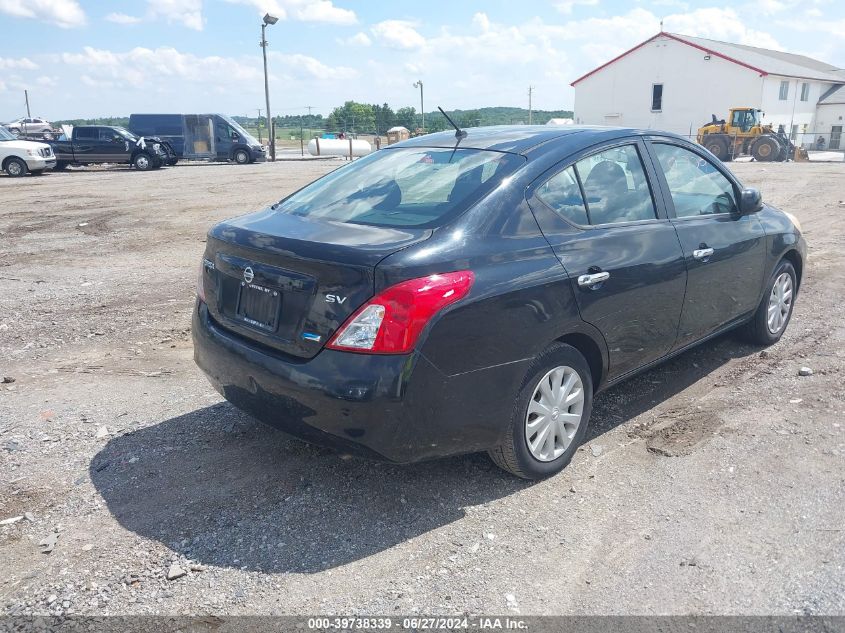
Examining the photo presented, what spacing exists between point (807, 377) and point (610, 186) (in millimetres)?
2297

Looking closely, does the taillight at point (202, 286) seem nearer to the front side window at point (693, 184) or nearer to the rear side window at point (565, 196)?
the rear side window at point (565, 196)

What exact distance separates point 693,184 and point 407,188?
206cm

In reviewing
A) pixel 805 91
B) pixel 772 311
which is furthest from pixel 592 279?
pixel 805 91

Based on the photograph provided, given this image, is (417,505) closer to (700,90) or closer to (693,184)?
(693,184)

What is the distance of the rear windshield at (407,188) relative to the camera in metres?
3.39

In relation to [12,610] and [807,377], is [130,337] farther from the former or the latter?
[807,377]

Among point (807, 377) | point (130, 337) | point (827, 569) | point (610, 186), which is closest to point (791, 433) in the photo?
point (807, 377)

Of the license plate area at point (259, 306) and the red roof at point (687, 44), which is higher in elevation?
the red roof at point (687, 44)

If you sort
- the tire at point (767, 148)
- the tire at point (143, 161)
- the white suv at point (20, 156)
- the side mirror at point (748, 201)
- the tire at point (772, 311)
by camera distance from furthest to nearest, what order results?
the tire at point (767, 148)
the tire at point (143, 161)
the white suv at point (20, 156)
the tire at point (772, 311)
the side mirror at point (748, 201)

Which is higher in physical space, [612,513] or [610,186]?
[610,186]

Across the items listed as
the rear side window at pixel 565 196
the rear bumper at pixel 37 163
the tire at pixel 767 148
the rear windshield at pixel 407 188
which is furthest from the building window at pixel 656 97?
the rear side window at pixel 565 196

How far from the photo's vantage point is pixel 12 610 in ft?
8.61

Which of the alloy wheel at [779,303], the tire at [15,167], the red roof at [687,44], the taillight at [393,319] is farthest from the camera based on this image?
the red roof at [687,44]

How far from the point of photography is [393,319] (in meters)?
2.87
